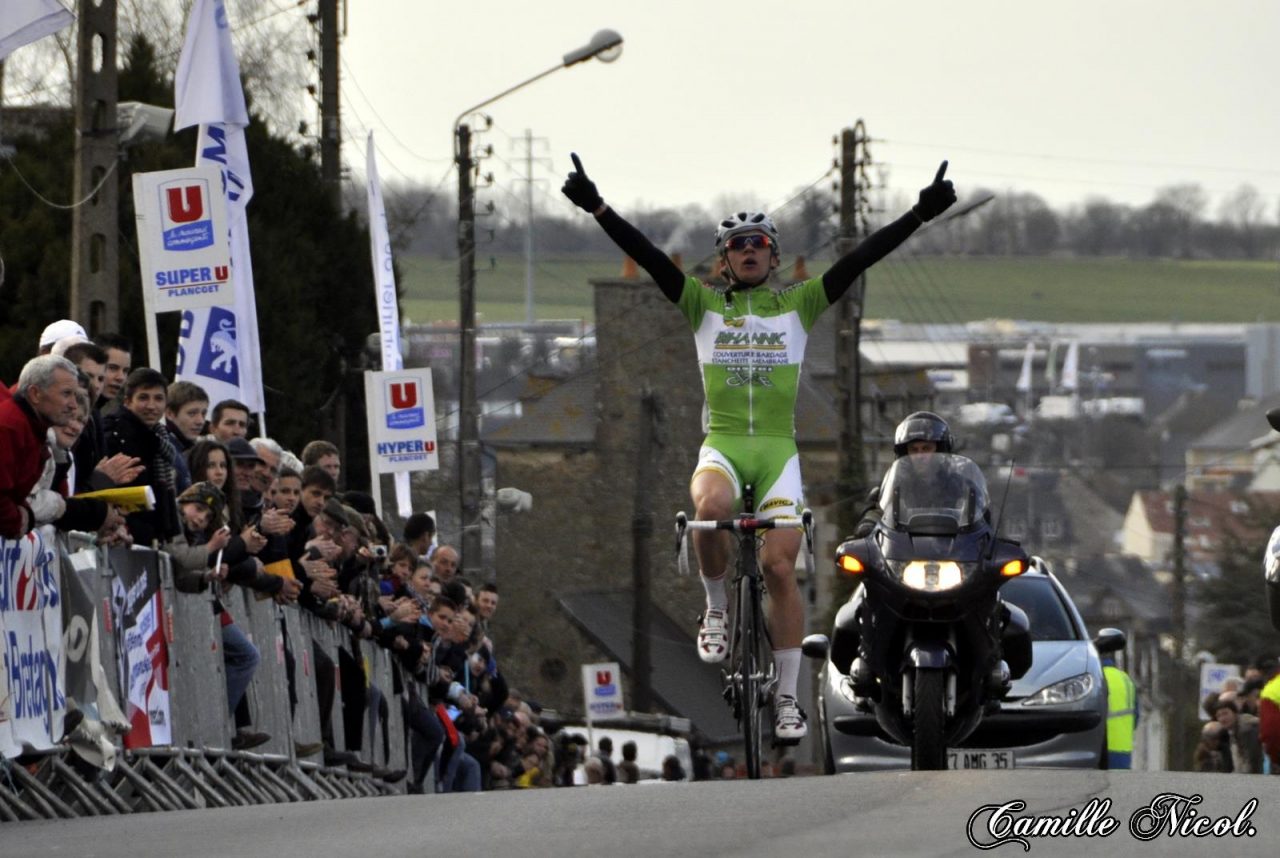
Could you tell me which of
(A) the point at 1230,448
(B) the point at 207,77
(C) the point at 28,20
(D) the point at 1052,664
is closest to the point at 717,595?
(D) the point at 1052,664

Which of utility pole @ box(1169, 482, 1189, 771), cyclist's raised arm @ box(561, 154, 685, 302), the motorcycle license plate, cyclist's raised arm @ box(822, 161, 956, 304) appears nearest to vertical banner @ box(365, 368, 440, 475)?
the motorcycle license plate

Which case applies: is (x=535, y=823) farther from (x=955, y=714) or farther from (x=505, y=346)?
(x=505, y=346)

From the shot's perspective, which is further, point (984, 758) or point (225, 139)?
point (225, 139)

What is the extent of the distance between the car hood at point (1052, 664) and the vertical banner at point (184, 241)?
7256 millimetres

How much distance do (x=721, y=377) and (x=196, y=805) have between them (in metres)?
3.20

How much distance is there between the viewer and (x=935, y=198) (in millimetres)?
13031

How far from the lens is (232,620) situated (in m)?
14.8

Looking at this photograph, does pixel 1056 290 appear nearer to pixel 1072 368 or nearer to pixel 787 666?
pixel 1072 368

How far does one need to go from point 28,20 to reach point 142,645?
15.6ft

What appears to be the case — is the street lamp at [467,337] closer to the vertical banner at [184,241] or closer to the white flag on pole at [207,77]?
the white flag on pole at [207,77]

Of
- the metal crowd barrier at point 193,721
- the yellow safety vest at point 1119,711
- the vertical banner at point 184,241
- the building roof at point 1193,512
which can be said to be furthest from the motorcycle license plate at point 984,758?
the building roof at point 1193,512

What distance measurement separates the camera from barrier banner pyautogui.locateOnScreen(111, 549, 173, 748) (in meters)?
12.9

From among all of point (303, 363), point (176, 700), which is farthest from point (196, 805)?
point (303, 363)

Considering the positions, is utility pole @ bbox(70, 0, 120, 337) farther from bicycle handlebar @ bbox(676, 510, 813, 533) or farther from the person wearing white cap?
bicycle handlebar @ bbox(676, 510, 813, 533)
